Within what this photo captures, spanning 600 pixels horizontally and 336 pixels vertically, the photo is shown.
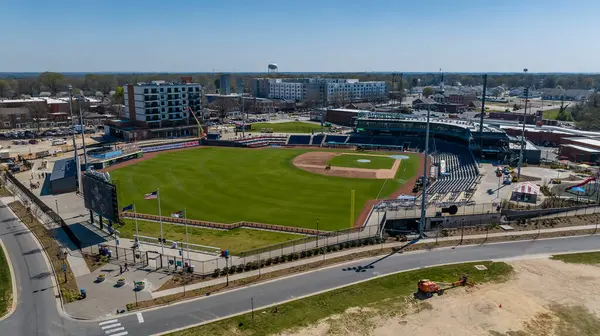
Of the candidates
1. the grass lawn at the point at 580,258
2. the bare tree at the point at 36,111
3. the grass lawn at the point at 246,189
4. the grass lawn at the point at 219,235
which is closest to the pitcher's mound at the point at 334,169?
the grass lawn at the point at 246,189

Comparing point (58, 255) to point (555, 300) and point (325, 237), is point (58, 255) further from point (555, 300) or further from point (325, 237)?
point (555, 300)

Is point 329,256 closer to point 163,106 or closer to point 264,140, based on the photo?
point 264,140

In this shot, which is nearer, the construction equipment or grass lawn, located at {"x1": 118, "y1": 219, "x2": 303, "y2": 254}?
the construction equipment

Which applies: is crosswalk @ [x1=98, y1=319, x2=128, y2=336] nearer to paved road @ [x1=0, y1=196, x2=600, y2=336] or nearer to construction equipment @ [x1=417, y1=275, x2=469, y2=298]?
paved road @ [x1=0, y1=196, x2=600, y2=336]

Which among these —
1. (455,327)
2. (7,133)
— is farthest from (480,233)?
(7,133)

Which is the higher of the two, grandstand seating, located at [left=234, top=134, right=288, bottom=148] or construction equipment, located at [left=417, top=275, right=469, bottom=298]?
grandstand seating, located at [left=234, top=134, right=288, bottom=148]

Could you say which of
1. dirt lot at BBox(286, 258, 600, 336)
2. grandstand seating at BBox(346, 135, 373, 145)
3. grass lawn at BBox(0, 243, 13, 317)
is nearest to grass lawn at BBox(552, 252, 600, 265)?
dirt lot at BBox(286, 258, 600, 336)

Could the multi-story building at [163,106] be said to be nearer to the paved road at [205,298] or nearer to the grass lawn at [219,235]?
the grass lawn at [219,235]
